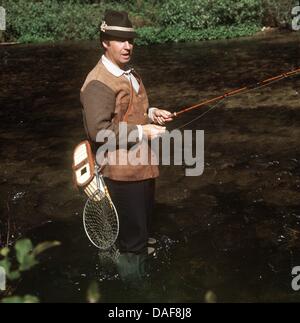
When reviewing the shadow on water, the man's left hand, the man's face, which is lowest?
the shadow on water

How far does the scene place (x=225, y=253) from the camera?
4.86m

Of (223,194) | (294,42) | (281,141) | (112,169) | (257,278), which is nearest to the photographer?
(112,169)

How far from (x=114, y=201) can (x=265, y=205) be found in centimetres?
249

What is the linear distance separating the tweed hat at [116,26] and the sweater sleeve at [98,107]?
15.1 inches

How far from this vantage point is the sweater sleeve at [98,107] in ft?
11.0

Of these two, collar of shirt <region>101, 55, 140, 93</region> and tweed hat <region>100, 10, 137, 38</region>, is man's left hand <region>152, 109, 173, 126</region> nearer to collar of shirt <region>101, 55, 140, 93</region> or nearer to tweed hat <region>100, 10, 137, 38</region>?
collar of shirt <region>101, 55, 140, 93</region>

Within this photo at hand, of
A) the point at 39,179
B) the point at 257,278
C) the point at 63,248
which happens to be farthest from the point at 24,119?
the point at 257,278

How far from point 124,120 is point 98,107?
359 millimetres

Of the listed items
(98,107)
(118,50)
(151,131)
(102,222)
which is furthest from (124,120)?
(102,222)

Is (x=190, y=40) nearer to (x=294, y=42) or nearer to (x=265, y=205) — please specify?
(x=294, y=42)

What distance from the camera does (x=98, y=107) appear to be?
3.34m

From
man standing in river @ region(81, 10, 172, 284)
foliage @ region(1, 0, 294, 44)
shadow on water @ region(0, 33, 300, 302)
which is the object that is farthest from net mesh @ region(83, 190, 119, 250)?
foliage @ region(1, 0, 294, 44)

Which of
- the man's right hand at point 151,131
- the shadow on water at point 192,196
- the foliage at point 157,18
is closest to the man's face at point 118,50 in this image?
the man's right hand at point 151,131

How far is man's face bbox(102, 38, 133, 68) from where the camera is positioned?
346cm
